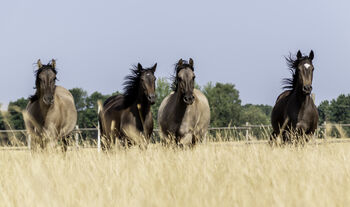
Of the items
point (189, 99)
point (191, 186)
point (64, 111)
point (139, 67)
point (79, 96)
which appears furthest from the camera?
point (79, 96)

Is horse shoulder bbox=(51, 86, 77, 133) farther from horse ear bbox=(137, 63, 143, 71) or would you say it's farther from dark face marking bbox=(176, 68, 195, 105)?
Result: dark face marking bbox=(176, 68, 195, 105)

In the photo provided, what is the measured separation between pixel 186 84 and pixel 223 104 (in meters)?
65.3

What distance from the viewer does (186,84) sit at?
952cm

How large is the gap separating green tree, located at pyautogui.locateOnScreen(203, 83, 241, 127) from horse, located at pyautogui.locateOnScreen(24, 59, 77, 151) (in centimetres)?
5276

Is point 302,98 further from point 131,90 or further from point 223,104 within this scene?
point 223,104

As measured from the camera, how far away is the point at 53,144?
973cm

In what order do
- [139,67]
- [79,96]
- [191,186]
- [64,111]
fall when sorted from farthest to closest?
[79,96] → [64,111] → [139,67] → [191,186]

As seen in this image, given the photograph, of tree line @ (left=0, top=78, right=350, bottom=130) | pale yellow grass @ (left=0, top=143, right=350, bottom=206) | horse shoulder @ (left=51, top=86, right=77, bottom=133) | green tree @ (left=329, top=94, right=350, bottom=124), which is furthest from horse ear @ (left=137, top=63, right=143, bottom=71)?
green tree @ (left=329, top=94, right=350, bottom=124)

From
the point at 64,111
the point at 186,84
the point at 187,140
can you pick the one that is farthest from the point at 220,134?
the point at 64,111

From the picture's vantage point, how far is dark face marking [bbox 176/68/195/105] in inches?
373

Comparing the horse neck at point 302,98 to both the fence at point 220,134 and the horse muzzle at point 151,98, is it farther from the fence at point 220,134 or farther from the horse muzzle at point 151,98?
the horse muzzle at point 151,98

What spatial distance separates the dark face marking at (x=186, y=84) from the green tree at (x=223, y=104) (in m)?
53.2

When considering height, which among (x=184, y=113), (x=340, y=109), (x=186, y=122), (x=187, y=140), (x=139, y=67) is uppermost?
(x=340, y=109)

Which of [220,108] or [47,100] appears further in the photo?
[220,108]
